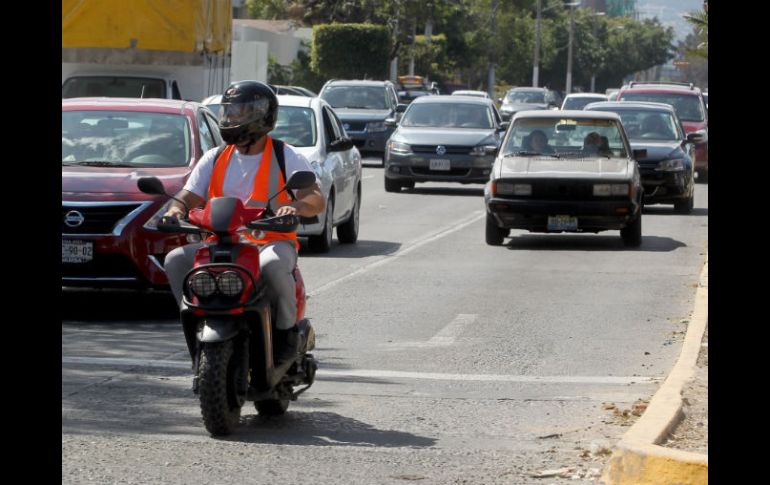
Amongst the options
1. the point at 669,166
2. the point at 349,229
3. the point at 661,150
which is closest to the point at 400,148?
the point at 661,150

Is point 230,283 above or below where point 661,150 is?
below

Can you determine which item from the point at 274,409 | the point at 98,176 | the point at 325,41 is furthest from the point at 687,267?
the point at 325,41

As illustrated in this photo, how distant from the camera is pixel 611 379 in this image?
1005 centimetres

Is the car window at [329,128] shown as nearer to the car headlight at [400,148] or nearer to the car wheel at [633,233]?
the car wheel at [633,233]

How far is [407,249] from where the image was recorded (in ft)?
60.7

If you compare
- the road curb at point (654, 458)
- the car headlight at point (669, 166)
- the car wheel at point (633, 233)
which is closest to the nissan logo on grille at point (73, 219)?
the road curb at point (654, 458)

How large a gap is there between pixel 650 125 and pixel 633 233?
641 cm

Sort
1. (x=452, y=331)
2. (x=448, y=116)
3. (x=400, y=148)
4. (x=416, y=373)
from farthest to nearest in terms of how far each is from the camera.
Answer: (x=448, y=116) → (x=400, y=148) → (x=452, y=331) → (x=416, y=373)

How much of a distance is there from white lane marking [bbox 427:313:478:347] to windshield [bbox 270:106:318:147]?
228 inches

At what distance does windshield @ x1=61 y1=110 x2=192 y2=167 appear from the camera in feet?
43.9

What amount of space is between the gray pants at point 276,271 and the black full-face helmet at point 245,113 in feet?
1.95

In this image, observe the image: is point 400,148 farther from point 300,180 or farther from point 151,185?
point 300,180

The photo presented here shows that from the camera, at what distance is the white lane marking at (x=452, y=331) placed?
1154 centimetres
